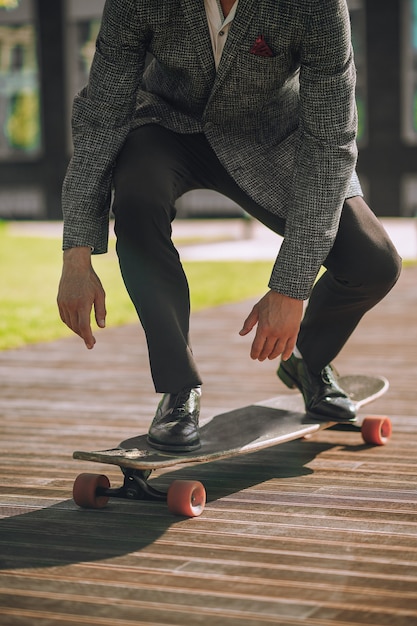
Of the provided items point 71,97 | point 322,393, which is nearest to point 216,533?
point 322,393

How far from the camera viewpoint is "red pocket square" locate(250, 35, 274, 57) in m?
2.45

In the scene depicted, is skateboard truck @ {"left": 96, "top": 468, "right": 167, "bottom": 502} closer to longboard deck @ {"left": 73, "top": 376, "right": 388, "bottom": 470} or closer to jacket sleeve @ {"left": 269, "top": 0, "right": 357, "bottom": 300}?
longboard deck @ {"left": 73, "top": 376, "right": 388, "bottom": 470}

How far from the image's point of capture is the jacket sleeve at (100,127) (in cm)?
250

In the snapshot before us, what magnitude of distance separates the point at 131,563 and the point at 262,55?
1203mm

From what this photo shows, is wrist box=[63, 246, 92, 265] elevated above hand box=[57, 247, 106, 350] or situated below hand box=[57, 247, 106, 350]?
above

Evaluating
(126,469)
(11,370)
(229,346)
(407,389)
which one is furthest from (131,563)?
(229,346)

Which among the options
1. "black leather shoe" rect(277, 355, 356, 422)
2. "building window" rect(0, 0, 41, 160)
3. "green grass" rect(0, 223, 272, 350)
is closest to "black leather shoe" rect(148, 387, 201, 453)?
"black leather shoe" rect(277, 355, 356, 422)

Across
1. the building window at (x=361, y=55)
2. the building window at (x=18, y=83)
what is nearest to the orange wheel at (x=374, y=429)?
the building window at (x=361, y=55)

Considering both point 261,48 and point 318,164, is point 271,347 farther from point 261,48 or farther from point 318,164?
point 261,48

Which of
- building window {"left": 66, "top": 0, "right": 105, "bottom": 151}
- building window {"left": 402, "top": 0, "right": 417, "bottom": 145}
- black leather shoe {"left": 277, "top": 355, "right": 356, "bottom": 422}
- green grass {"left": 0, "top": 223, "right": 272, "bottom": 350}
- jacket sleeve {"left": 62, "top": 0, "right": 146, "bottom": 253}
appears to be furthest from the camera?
building window {"left": 66, "top": 0, "right": 105, "bottom": 151}

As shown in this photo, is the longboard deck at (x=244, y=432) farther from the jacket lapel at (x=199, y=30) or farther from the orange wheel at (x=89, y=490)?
the jacket lapel at (x=199, y=30)

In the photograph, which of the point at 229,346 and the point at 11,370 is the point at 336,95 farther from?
the point at 229,346

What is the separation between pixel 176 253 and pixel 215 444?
47 cm

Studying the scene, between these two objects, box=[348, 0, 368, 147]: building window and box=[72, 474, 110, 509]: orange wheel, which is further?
box=[348, 0, 368, 147]: building window
